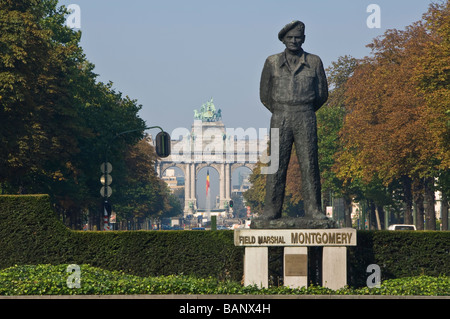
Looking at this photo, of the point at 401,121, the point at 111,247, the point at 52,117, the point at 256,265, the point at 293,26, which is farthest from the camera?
the point at 401,121

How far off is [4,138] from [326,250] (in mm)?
21297

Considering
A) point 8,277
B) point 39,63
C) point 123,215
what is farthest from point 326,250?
point 123,215

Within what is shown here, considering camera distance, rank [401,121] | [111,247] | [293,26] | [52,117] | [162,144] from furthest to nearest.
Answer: [401,121]
[52,117]
[162,144]
[111,247]
[293,26]

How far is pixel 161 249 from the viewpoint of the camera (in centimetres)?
2270

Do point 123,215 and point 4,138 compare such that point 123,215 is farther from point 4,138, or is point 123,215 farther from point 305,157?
point 305,157

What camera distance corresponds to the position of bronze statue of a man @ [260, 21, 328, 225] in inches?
798

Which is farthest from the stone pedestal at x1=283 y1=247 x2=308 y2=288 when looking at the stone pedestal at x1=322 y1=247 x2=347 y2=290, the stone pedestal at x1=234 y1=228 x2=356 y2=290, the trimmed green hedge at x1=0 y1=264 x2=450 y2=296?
the stone pedestal at x1=322 y1=247 x2=347 y2=290

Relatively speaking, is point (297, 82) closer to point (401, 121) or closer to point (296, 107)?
point (296, 107)

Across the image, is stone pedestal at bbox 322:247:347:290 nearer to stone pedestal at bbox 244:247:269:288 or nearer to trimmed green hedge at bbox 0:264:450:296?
trimmed green hedge at bbox 0:264:450:296

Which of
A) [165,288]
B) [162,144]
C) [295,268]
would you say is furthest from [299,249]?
[162,144]

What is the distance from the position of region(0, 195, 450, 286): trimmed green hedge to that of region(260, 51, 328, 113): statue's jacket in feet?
12.2

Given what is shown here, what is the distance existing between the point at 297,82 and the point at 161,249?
5.80 metres

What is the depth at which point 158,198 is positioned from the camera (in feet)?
390

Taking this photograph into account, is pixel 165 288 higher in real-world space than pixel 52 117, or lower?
lower
